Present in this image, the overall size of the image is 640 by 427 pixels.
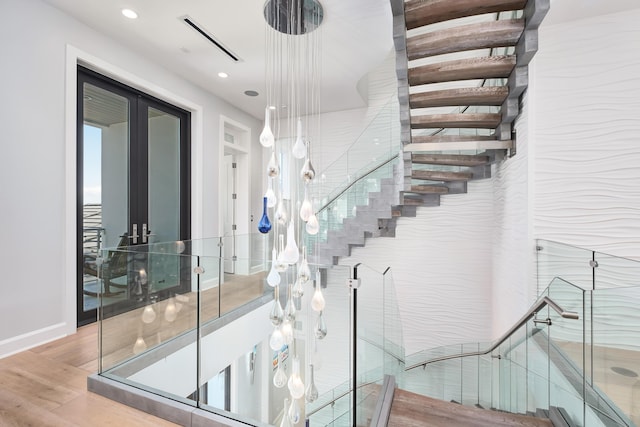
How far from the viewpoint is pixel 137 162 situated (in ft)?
12.9

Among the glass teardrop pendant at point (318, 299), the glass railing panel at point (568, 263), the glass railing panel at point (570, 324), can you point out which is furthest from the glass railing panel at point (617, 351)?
the glass teardrop pendant at point (318, 299)

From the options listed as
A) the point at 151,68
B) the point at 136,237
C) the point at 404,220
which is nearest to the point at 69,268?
the point at 136,237

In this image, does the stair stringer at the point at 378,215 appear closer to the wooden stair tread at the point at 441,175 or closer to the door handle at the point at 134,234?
the wooden stair tread at the point at 441,175

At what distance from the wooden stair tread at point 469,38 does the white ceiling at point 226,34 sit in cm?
91

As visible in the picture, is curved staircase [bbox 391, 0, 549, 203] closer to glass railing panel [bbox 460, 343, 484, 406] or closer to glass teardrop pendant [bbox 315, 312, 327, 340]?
glass teardrop pendant [bbox 315, 312, 327, 340]

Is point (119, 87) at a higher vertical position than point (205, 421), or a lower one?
higher

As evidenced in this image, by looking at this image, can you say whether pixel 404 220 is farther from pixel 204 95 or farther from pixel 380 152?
pixel 204 95

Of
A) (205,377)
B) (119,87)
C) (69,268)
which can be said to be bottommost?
(205,377)

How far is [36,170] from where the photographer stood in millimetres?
2807

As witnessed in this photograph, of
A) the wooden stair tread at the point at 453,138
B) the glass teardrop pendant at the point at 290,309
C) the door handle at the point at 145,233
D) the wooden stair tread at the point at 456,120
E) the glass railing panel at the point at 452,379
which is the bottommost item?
the glass railing panel at the point at 452,379

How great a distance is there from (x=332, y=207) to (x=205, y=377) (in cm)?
294

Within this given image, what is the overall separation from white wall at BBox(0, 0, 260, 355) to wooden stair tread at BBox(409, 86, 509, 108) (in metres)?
3.59

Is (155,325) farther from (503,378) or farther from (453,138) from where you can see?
(503,378)

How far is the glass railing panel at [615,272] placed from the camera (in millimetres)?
2211
